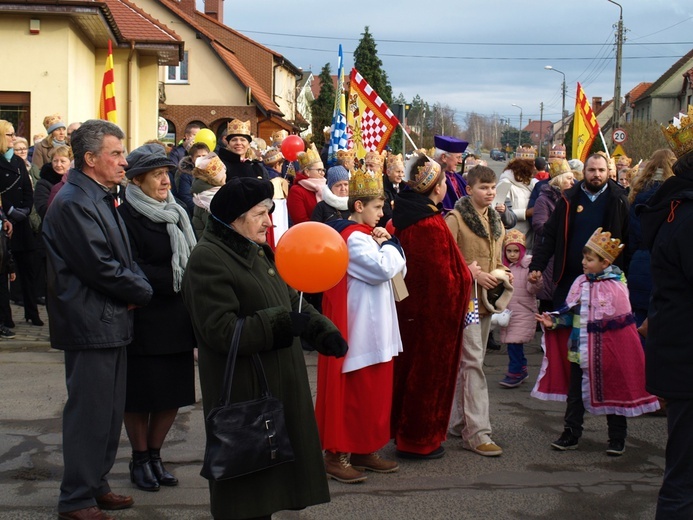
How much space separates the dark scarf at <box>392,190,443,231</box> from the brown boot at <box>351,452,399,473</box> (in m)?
1.57

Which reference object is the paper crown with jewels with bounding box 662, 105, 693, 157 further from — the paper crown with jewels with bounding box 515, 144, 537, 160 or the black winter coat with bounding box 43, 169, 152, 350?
the paper crown with jewels with bounding box 515, 144, 537, 160

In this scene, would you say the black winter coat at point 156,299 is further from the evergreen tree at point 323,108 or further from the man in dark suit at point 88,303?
the evergreen tree at point 323,108

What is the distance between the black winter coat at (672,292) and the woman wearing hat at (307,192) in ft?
19.4

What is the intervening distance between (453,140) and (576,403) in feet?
8.45

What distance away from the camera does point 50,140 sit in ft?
37.7

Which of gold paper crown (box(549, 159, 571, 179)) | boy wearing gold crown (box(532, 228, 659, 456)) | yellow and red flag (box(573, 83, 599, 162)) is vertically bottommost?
boy wearing gold crown (box(532, 228, 659, 456))

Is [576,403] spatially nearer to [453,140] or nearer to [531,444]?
[531,444]

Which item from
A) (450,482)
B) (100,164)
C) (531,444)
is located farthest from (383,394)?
(100,164)

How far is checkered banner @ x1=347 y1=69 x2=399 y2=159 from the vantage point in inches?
507

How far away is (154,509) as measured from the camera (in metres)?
5.13

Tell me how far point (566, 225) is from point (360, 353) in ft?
8.83

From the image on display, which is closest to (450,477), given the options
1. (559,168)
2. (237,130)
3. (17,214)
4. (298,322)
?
(298,322)

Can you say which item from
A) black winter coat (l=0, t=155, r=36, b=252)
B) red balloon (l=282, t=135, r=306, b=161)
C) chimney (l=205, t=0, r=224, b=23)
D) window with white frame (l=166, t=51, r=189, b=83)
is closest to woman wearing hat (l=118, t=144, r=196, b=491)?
black winter coat (l=0, t=155, r=36, b=252)

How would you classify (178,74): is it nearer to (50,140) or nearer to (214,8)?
(214,8)
